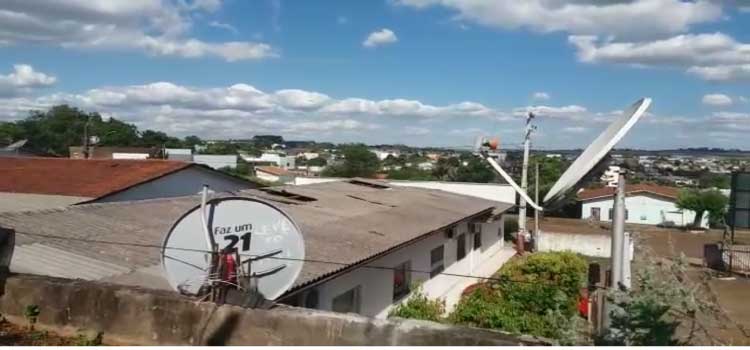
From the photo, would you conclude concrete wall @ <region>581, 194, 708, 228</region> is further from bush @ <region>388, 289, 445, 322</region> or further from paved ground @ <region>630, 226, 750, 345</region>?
bush @ <region>388, 289, 445, 322</region>

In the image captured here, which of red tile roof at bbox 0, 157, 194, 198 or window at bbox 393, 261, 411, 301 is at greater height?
red tile roof at bbox 0, 157, 194, 198

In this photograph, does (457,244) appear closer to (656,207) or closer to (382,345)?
(382,345)

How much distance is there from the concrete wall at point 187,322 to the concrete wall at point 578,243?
Result: 25.5 m

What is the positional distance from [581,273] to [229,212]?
15.9m

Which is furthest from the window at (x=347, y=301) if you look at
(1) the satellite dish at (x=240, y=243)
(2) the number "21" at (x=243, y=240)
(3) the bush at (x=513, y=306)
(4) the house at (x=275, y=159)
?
(4) the house at (x=275, y=159)

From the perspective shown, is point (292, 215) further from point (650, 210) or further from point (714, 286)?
point (650, 210)

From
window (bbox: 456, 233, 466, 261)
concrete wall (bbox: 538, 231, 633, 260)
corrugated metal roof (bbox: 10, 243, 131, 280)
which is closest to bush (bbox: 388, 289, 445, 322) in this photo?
corrugated metal roof (bbox: 10, 243, 131, 280)

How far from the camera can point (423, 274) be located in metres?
15.2

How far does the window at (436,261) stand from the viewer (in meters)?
16.3

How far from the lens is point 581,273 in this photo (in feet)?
64.1

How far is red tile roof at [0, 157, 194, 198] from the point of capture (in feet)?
57.6

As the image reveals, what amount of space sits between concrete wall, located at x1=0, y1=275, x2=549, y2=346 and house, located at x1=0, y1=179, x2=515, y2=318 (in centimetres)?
91

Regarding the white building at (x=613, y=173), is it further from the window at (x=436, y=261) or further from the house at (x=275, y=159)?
the house at (x=275, y=159)

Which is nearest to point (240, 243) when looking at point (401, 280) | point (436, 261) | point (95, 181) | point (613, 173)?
point (613, 173)
